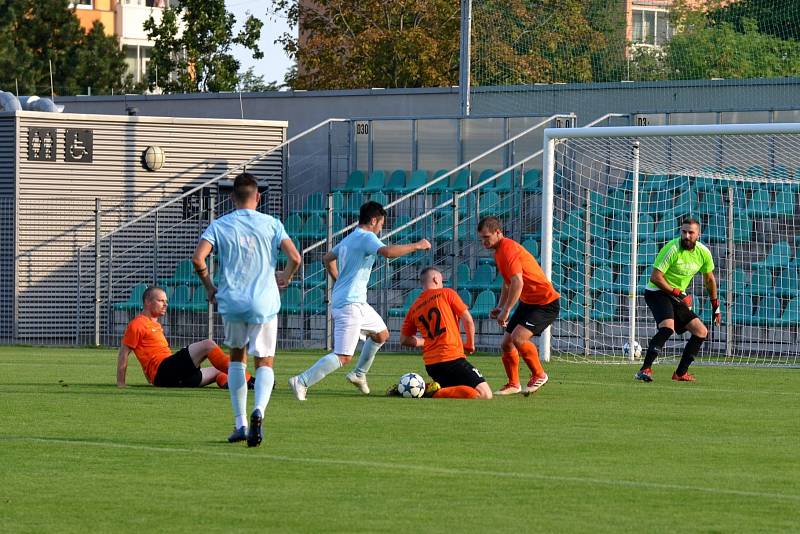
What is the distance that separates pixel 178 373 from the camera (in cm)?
1595

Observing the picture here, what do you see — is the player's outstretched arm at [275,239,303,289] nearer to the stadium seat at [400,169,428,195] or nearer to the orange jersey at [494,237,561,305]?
the orange jersey at [494,237,561,305]

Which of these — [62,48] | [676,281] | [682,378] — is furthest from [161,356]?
[62,48]

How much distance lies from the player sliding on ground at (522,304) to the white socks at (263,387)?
4.26 meters

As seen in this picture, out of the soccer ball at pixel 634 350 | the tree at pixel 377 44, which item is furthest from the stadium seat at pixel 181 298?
the tree at pixel 377 44

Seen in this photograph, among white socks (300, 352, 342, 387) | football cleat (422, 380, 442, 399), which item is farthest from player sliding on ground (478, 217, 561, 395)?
white socks (300, 352, 342, 387)

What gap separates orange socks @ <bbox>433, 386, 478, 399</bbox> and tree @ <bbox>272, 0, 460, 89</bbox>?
1243 inches

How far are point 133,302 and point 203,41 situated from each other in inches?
912

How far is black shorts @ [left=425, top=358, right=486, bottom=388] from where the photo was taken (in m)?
14.9

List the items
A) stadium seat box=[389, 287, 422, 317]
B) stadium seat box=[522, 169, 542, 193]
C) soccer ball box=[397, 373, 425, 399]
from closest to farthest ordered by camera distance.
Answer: soccer ball box=[397, 373, 425, 399]
stadium seat box=[389, 287, 422, 317]
stadium seat box=[522, 169, 542, 193]

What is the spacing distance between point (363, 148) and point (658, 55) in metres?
6.50

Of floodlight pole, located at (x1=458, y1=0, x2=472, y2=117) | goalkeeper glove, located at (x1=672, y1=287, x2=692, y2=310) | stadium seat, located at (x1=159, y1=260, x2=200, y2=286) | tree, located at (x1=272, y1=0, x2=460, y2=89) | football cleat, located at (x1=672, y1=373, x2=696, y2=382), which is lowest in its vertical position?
football cleat, located at (x1=672, y1=373, x2=696, y2=382)

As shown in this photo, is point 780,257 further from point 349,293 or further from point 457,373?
point 349,293

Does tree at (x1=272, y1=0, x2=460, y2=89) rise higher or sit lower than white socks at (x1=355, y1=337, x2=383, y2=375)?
higher

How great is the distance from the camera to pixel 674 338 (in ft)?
82.4
